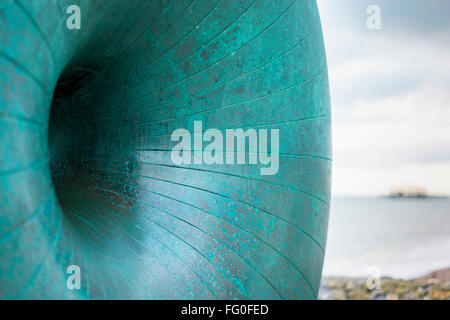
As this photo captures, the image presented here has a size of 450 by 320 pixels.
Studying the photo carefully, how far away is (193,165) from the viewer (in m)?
1.54

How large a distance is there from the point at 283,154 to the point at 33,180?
0.86 meters

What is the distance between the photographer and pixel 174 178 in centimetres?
157

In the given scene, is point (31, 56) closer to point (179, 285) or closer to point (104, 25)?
point (104, 25)

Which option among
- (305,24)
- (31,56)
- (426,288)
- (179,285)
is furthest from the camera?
(426,288)

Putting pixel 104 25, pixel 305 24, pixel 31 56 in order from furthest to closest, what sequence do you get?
pixel 305 24 → pixel 104 25 → pixel 31 56

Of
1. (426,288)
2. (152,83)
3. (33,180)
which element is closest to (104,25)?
(152,83)

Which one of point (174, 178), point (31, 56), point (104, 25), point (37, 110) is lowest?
point (174, 178)

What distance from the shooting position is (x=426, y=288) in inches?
193

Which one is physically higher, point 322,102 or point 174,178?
point 322,102

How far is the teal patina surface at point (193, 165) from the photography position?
1453 millimetres

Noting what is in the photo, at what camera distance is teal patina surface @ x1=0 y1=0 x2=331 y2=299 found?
1.45m

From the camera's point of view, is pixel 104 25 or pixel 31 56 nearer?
pixel 31 56
